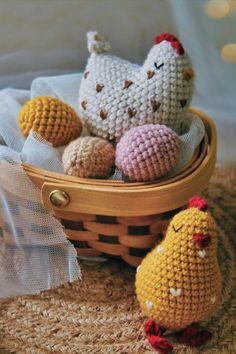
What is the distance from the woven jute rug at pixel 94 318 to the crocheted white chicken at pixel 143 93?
0.61ft

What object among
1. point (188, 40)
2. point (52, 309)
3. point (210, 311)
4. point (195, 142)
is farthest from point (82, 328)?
point (188, 40)

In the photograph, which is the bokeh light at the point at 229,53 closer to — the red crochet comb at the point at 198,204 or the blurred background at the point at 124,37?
the blurred background at the point at 124,37

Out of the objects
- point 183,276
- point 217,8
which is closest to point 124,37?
point 217,8

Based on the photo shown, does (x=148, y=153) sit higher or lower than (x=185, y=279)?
higher

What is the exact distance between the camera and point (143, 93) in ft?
2.19

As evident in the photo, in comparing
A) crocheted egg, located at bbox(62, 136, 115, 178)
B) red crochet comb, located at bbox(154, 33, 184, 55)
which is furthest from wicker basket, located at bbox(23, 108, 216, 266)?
red crochet comb, located at bbox(154, 33, 184, 55)

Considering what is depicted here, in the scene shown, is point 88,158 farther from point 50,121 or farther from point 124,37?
point 124,37

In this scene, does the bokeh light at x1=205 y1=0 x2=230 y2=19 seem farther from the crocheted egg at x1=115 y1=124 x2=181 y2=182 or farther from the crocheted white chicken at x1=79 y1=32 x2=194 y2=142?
the crocheted egg at x1=115 y1=124 x2=181 y2=182

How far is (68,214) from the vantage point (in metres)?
0.66

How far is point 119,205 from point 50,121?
15cm

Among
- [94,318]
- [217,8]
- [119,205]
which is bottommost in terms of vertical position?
[94,318]

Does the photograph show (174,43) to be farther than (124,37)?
No

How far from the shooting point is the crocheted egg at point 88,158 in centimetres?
64

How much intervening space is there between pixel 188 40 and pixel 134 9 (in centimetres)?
11
